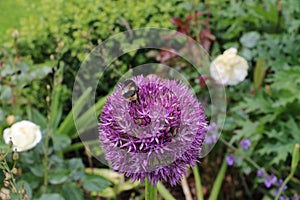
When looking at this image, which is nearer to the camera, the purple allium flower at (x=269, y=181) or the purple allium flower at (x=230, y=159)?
the purple allium flower at (x=269, y=181)

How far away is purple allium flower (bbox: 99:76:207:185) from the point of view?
3.19 feet

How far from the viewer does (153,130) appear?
0.96 meters

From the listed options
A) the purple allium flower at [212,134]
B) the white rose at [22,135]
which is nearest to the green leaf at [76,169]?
the white rose at [22,135]

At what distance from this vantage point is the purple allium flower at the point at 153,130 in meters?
0.97

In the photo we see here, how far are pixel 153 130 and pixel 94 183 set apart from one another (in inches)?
38.0

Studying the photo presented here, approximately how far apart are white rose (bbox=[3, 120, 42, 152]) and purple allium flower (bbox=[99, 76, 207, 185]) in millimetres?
725

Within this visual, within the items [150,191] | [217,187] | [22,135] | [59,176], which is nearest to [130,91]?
[150,191]

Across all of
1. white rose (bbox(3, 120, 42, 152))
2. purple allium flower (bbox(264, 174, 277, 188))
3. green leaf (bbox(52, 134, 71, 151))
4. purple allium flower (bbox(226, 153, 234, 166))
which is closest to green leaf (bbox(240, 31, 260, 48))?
purple allium flower (bbox(226, 153, 234, 166))

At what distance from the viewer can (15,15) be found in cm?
363

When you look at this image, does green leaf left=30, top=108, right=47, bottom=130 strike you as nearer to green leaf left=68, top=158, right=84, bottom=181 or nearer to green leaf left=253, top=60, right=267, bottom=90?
green leaf left=68, top=158, right=84, bottom=181

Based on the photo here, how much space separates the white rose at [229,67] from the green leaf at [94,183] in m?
0.69

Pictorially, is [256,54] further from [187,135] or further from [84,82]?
[187,135]

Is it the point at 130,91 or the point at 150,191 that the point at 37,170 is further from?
the point at 130,91

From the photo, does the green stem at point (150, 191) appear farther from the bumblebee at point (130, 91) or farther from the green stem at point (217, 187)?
the green stem at point (217, 187)
